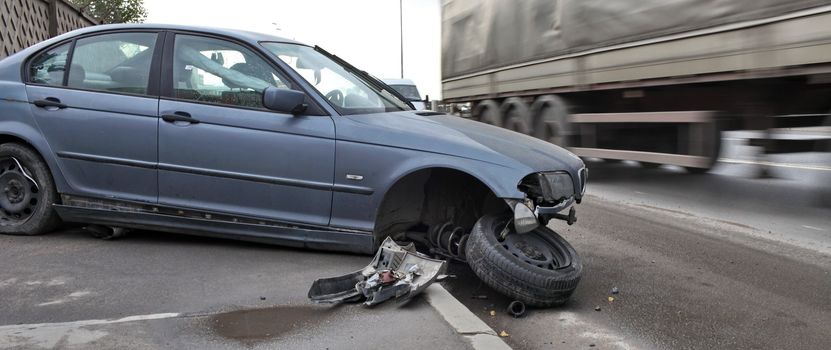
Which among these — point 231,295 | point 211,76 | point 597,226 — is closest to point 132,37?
point 211,76

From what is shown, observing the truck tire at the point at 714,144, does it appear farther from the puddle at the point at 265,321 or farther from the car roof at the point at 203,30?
the puddle at the point at 265,321

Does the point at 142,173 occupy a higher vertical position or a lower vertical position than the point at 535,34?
lower

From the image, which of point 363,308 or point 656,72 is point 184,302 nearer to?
point 363,308

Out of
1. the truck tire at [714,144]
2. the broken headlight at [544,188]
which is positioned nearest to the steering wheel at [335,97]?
the broken headlight at [544,188]

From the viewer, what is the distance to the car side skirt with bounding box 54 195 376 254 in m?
4.51

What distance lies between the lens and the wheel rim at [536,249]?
12.8ft

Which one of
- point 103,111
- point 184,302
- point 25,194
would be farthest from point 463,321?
point 25,194

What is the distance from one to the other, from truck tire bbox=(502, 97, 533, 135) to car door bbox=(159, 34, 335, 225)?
7.37 metres

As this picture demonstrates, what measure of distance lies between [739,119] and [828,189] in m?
1.22

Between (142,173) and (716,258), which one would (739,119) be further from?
(142,173)

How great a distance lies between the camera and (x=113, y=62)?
196 inches

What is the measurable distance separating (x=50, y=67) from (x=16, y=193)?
3.29 feet

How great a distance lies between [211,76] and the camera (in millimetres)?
4777

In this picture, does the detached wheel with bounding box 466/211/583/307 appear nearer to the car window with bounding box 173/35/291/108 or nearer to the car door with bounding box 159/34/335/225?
the car door with bounding box 159/34/335/225
